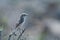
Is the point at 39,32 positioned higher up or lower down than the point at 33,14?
lower down

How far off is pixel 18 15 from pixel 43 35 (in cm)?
22

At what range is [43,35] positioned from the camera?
1.16 meters

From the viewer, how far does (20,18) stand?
1.14 metres

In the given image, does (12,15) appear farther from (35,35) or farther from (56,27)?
(56,27)

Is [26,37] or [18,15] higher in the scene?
[18,15]

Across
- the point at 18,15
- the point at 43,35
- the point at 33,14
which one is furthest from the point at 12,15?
the point at 43,35

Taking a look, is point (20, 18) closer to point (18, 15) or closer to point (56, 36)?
point (18, 15)

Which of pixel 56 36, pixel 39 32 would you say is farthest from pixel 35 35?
pixel 56 36

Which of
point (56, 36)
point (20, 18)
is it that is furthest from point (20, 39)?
point (56, 36)

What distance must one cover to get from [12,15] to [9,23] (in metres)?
0.06

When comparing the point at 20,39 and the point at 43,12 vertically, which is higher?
the point at 43,12

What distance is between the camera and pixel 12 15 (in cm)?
118

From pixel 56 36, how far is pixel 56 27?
0.06 m

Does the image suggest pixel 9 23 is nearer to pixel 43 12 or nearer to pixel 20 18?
pixel 20 18
